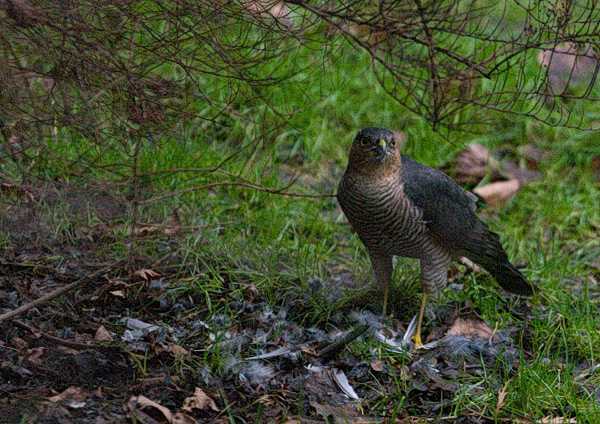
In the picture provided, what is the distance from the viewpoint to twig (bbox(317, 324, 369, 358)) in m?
3.60

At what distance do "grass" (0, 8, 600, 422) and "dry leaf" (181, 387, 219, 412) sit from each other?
244mm

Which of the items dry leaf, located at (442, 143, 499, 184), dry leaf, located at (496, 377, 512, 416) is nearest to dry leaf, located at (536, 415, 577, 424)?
dry leaf, located at (496, 377, 512, 416)

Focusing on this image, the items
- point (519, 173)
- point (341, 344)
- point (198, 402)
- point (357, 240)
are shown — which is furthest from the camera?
point (519, 173)

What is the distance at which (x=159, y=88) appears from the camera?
12.3ft

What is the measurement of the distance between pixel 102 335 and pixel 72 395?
2.00 feet

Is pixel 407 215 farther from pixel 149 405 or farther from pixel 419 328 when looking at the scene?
pixel 149 405

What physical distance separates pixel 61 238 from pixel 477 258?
247 cm

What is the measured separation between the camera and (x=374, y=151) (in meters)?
3.89

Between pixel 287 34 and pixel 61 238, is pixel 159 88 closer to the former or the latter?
pixel 287 34

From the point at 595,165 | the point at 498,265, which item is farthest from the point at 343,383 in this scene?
the point at 595,165

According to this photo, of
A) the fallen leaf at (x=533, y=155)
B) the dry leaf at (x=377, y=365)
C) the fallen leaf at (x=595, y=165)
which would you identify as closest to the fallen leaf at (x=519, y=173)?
the fallen leaf at (x=533, y=155)

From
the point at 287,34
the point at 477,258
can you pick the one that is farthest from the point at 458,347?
the point at 287,34

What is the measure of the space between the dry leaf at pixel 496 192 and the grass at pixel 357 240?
7 cm

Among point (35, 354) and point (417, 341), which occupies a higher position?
point (417, 341)
